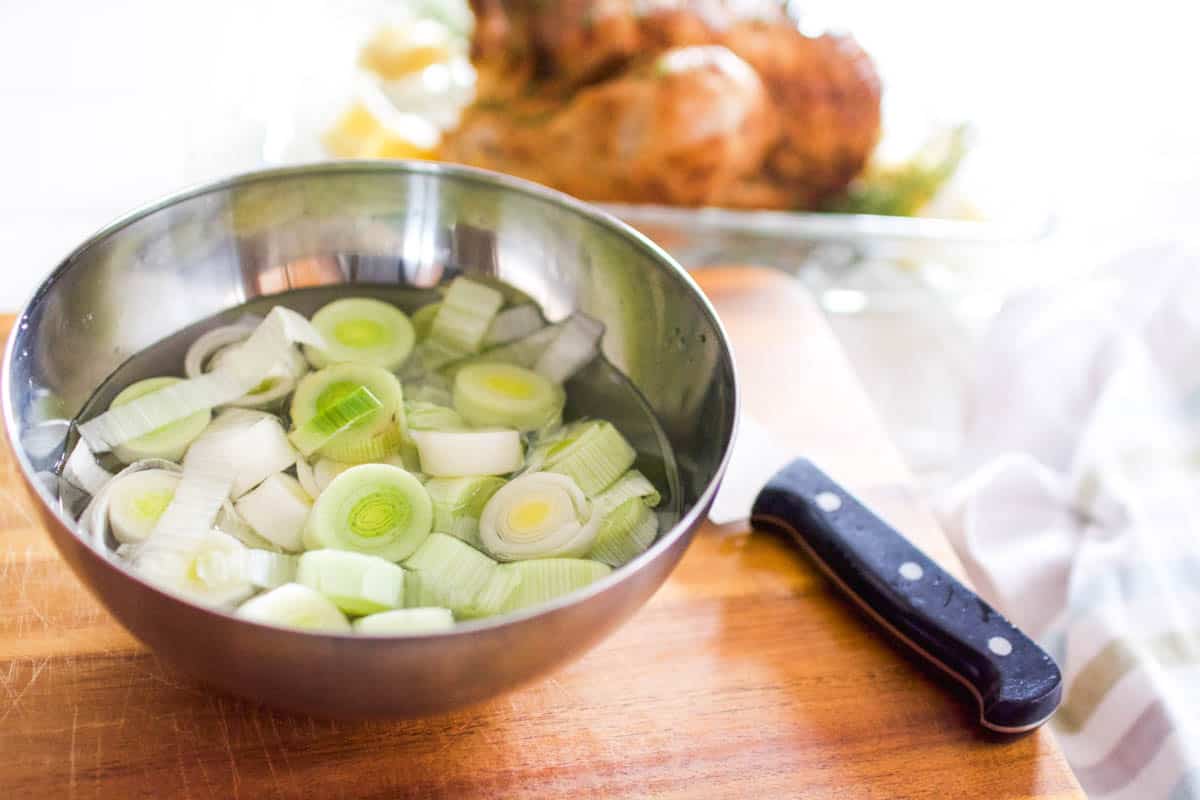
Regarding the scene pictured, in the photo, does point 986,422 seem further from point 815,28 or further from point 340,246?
point 340,246

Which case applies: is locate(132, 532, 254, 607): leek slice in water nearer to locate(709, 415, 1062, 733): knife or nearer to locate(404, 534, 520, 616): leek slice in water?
locate(404, 534, 520, 616): leek slice in water

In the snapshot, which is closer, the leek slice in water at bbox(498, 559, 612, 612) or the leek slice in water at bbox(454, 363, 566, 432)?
the leek slice in water at bbox(498, 559, 612, 612)

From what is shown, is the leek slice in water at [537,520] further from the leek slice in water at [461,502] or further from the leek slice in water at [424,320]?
the leek slice in water at [424,320]

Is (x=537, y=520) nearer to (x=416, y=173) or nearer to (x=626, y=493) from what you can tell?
(x=626, y=493)

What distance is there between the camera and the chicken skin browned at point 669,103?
1.51 meters

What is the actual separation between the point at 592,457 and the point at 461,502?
112mm

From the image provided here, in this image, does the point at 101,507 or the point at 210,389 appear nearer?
the point at 101,507

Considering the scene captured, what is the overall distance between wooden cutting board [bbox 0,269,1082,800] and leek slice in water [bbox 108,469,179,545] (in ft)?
0.30

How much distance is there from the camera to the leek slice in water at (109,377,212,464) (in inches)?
33.8

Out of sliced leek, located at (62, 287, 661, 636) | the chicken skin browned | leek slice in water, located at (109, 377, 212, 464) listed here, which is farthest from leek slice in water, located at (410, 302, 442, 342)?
the chicken skin browned

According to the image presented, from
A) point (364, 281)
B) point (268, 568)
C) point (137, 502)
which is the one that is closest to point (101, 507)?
point (137, 502)

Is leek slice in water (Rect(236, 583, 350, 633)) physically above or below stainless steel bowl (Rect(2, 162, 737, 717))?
below

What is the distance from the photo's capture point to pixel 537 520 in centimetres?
83

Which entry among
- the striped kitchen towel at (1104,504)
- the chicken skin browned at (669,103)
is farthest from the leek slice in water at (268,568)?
the chicken skin browned at (669,103)
